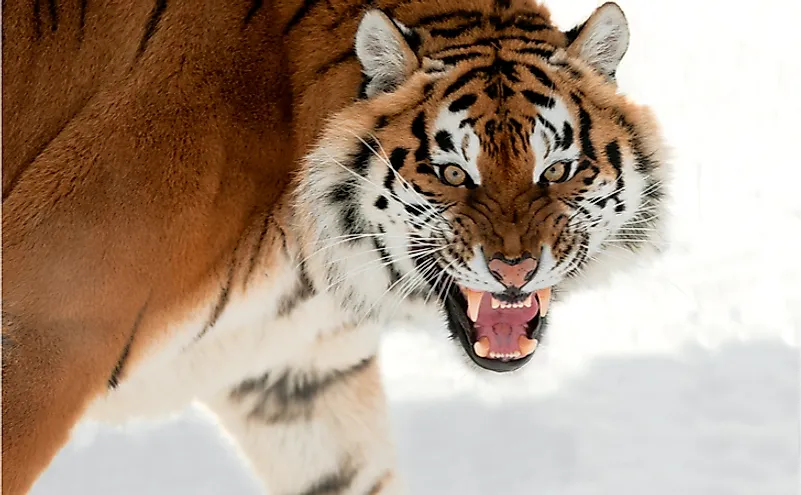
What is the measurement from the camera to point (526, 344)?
3.84 ft

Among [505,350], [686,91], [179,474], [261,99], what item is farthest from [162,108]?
[686,91]

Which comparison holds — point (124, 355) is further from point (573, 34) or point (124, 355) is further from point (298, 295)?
point (573, 34)

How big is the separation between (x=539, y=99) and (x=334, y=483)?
1.97 ft

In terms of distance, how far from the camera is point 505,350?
117 cm

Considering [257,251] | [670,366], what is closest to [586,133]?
[257,251]

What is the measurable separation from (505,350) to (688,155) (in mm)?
1043

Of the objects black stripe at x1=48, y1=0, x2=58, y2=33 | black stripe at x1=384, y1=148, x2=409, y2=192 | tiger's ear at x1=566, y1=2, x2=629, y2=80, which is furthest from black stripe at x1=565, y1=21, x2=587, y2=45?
black stripe at x1=48, y1=0, x2=58, y2=33

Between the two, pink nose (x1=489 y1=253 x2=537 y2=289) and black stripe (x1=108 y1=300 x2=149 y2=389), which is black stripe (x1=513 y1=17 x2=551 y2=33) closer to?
pink nose (x1=489 y1=253 x2=537 y2=289)

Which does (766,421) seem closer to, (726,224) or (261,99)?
(726,224)

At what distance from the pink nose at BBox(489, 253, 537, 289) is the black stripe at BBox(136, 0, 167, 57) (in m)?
0.44

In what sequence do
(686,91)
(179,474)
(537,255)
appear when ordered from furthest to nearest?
(686,91) < (179,474) < (537,255)

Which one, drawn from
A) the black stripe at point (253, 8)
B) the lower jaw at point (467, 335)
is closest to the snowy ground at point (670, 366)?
the lower jaw at point (467, 335)

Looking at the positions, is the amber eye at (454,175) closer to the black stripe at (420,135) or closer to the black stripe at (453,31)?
the black stripe at (420,135)

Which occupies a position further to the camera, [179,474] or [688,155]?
[688,155]
